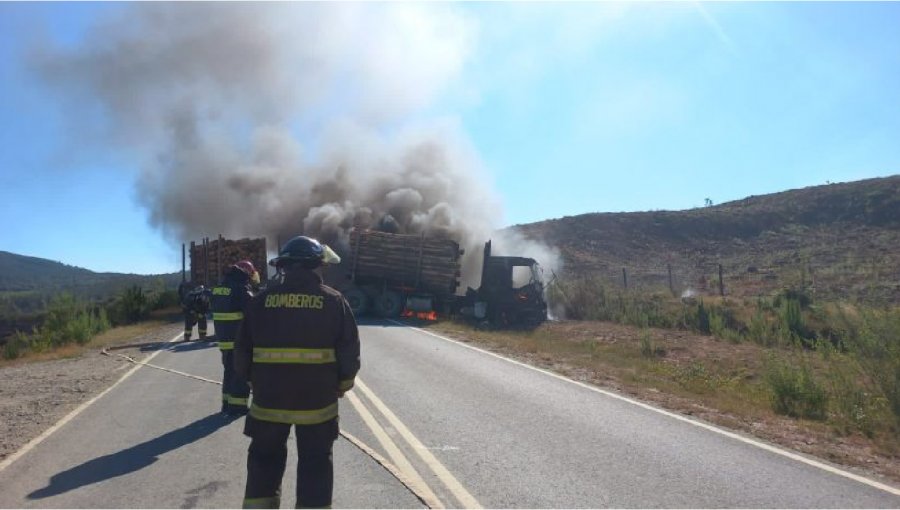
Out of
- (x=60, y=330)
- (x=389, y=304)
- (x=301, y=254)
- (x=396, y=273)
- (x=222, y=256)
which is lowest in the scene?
(x=60, y=330)

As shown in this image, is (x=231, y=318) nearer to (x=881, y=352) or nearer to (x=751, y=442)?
(x=751, y=442)

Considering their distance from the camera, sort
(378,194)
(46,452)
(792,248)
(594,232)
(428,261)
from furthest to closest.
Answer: (594,232)
(792,248)
(378,194)
(428,261)
(46,452)

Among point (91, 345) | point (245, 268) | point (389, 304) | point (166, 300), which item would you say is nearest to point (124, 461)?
point (245, 268)

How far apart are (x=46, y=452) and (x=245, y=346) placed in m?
3.70

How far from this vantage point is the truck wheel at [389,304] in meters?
23.6

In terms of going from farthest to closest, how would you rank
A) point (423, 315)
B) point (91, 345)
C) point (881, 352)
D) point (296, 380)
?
point (423, 315)
point (91, 345)
point (881, 352)
point (296, 380)

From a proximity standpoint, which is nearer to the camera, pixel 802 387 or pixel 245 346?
pixel 245 346

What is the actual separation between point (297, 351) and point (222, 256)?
2108 cm

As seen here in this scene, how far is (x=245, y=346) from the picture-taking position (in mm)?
3838

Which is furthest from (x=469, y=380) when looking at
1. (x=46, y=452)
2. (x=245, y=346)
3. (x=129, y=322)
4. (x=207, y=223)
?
(x=207, y=223)

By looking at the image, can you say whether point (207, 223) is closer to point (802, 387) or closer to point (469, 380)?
point (469, 380)

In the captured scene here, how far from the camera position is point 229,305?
24.5 ft

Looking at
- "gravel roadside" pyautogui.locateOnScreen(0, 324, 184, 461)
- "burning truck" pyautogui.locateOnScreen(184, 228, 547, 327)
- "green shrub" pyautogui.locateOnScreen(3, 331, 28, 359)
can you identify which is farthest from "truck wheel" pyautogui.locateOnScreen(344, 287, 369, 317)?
"green shrub" pyautogui.locateOnScreen(3, 331, 28, 359)

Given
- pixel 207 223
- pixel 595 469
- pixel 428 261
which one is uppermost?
pixel 207 223
